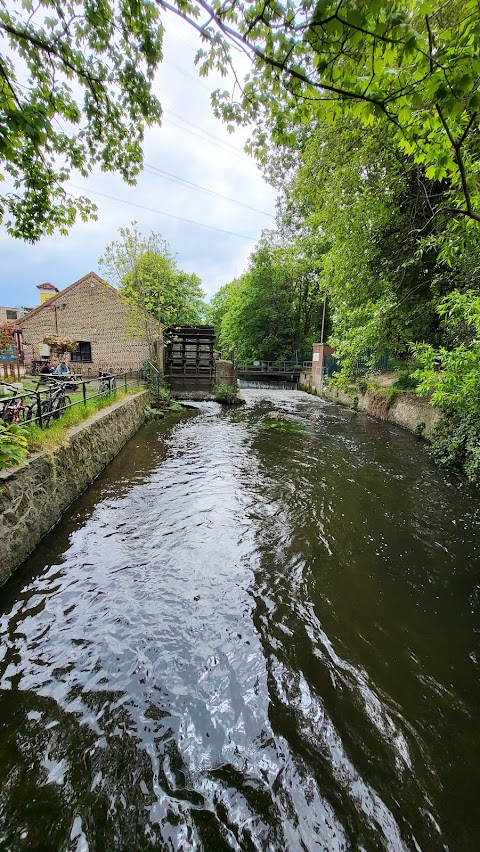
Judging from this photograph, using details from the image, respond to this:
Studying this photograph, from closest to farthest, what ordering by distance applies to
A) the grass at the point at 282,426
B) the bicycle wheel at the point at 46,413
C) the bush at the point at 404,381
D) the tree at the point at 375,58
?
1. the tree at the point at 375,58
2. the bicycle wheel at the point at 46,413
3. the grass at the point at 282,426
4. the bush at the point at 404,381

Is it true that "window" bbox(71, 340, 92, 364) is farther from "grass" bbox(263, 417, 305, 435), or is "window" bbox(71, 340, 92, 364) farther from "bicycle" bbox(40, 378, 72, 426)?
"bicycle" bbox(40, 378, 72, 426)

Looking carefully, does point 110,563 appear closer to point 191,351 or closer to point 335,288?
point 335,288

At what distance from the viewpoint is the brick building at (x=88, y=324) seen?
19.2 metres

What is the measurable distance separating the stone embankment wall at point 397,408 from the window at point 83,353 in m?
14.3

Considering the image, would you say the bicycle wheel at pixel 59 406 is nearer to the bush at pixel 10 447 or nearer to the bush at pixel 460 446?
the bush at pixel 10 447

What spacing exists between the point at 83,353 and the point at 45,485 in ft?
58.8

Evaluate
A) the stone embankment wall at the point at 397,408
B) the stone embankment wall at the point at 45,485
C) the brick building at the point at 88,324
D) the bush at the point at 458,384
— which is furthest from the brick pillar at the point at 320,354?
the stone embankment wall at the point at 45,485

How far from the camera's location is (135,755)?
1.93 meters

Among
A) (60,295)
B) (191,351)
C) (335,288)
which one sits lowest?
(191,351)

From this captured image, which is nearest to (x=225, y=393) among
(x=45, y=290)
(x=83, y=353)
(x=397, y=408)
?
(x=397, y=408)

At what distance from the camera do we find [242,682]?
241 centimetres

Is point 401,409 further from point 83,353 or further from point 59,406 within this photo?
point 83,353

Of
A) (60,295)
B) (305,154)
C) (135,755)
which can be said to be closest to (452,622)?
(135,755)

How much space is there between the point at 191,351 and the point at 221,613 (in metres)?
17.1
